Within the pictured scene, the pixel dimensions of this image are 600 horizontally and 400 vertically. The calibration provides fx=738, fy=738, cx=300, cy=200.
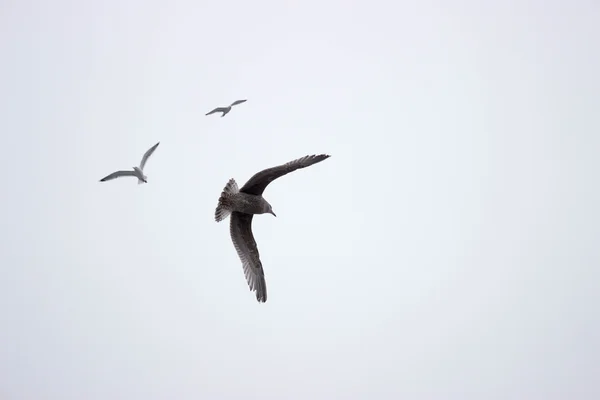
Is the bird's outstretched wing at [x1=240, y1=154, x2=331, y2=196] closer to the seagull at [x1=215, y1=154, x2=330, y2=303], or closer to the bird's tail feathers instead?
the seagull at [x1=215, y1=154, x2=330, y2=303]

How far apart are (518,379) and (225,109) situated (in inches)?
5093

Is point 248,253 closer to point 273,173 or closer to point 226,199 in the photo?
point 226,199

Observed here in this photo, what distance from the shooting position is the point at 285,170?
1684cm

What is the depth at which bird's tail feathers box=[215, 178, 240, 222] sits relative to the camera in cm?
1858

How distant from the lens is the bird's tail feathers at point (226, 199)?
18.6m

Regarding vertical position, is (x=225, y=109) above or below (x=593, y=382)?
above

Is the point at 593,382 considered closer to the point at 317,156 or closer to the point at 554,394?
the point at 554,394

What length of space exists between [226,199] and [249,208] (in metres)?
0.65

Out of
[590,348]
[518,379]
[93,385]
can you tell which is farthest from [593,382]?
[93,385]

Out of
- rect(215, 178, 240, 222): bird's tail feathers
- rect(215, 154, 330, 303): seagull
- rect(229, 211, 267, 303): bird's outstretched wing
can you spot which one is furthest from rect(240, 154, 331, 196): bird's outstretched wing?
rect(229, 211, 267, 303): bird's outstretched wing

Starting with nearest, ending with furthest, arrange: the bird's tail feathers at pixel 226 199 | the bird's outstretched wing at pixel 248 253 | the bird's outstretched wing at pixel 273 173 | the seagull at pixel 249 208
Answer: the bird's outstretched wing at pixel 273 173, the seagull at pixel 249 208, the bird's tail feathers at pixel 226 199, the bird's outstretched wing at pixel 248 253

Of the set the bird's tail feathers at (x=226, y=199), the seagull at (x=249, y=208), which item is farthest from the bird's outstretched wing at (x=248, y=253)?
the bird's tail feathers at (x=226, y=199)

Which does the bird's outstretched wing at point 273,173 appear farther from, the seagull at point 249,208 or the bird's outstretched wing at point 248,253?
the bird's outstretched wing at point 248,253

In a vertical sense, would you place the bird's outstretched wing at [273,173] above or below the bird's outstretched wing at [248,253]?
above
